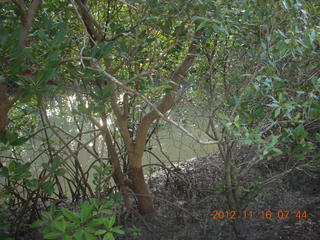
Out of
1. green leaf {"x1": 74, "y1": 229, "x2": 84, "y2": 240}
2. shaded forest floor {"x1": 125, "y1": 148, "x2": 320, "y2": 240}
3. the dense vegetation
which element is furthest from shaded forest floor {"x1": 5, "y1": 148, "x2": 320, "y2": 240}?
green leaf {"x1": 74, "y1": 229, "x2": 84, "y2": 240}

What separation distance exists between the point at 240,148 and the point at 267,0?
2135mm

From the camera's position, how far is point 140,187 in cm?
254

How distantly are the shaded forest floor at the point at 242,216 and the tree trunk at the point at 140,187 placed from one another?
0.09 m

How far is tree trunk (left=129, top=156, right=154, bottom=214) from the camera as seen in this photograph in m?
2.46

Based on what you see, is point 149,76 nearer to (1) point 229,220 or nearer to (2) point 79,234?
(2) point 79,234

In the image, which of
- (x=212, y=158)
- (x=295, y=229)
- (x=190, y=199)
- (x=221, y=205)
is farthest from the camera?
(x=212, y=158)

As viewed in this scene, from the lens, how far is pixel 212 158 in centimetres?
426

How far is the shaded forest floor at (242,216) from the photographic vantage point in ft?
7.30

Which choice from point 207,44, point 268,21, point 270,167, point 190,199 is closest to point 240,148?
point 270,167

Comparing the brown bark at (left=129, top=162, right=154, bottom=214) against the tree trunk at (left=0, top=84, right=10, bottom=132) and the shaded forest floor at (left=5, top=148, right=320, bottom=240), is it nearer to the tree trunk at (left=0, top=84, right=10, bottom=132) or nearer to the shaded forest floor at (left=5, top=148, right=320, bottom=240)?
the shaded forest floor at (left=5, top=148, right=320, bottom=240)

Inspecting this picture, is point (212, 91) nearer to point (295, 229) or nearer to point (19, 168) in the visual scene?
point (295, 229)
